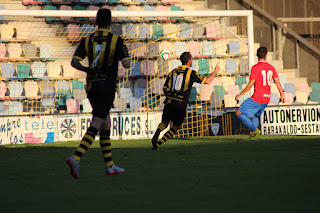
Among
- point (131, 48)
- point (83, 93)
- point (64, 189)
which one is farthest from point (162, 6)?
point (64, 189)

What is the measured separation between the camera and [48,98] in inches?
611

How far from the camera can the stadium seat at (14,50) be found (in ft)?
52.6

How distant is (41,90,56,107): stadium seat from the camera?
15414 mm

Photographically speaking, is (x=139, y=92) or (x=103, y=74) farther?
(x=139, y=92)

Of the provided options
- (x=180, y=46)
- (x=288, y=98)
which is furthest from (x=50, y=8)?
(x=288, y=98)

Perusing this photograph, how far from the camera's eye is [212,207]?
3348 mm

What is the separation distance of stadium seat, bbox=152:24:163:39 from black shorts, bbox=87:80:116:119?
11.3 metres

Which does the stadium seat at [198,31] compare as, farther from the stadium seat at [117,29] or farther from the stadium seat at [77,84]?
the stadium seat at [77,84]

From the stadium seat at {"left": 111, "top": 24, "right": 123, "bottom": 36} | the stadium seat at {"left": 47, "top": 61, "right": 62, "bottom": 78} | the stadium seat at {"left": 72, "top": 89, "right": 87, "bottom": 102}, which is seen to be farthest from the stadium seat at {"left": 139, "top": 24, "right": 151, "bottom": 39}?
the stadium seat at {"left": 47, "top": 61, "right": 62, "bottom": 78}

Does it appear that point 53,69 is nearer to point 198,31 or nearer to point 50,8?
point 50,8

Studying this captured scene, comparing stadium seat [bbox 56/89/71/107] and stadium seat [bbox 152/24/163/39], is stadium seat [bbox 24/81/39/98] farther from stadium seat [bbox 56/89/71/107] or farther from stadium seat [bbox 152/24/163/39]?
stadium seat [bbox 152/24/163/39]

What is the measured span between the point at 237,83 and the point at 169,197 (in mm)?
13159

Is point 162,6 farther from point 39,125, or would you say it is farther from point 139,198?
point 139,198

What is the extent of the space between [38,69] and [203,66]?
183 inches
